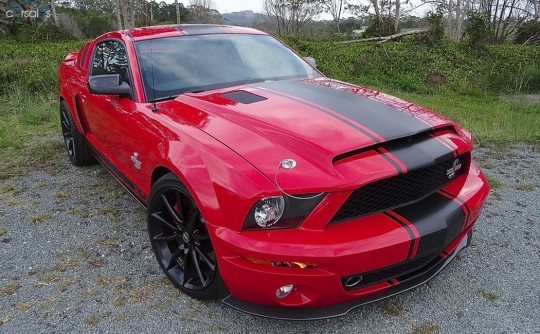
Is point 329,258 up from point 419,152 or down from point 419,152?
down

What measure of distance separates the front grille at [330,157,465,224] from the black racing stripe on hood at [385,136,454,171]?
42mm

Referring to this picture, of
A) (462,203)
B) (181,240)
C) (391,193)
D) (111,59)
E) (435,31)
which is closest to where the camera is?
(391,193)

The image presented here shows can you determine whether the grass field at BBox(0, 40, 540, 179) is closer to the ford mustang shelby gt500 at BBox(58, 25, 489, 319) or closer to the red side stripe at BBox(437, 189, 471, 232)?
the ford mustang shelby gt500 at BBox(58, 25, 489, 319)

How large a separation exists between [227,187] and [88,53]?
9.64 ft

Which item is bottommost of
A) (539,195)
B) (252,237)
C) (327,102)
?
(539,195)

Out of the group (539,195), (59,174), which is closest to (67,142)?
(59,174)

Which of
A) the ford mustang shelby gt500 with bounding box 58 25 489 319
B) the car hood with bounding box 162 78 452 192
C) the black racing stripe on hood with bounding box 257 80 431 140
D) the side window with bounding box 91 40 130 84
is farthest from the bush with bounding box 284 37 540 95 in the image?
the ford mustang shelby gt500 with bounding box 58 25 489 319

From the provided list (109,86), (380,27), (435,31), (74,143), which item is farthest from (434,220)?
(380,27)

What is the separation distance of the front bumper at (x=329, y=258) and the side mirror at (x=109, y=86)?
139cm

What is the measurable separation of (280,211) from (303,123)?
0.58 m

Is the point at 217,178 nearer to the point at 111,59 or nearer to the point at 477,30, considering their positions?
the point at 111,59

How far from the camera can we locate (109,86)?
2877mm

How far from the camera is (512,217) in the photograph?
3230 millimetres

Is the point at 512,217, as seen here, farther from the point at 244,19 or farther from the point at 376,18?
the point at 244,19
